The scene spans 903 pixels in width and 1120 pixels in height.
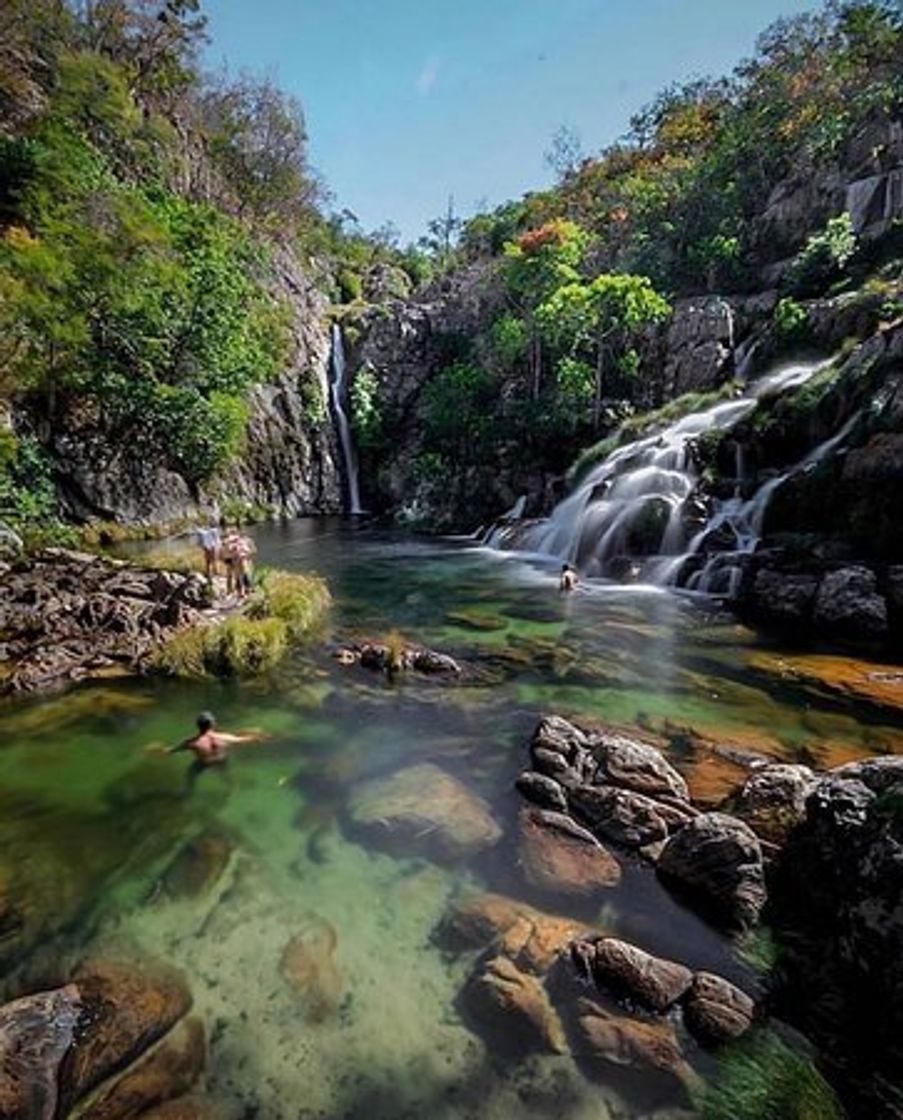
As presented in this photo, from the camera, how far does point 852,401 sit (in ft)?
48.2

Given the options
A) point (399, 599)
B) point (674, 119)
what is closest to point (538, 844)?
point (399, 599)

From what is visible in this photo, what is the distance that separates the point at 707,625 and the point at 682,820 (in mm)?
7230

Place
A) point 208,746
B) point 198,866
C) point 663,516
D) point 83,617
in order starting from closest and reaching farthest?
point 198,866
point 208,746
point 83,617
point 663,516

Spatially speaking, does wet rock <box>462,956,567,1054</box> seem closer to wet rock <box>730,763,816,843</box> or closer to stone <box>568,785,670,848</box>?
stone <box>568,785,670,848</box>

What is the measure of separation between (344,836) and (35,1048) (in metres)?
2.58

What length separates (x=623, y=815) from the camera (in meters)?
5.34

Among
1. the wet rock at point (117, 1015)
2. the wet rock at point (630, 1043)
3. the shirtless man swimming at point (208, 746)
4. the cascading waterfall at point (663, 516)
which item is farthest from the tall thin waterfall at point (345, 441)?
the wet rock at point (630, 1043)

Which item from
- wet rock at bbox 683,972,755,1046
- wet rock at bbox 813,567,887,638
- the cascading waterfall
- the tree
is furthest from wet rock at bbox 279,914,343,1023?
the tree

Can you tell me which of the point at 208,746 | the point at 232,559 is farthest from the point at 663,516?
the point at 208,746

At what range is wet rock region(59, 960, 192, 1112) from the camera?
10.8 feet

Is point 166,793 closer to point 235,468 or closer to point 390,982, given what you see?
point 390,982

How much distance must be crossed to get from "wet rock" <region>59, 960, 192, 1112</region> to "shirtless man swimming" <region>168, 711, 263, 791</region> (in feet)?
8.67

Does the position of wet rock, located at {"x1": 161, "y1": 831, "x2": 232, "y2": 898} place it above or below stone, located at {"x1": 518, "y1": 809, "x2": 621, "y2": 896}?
below

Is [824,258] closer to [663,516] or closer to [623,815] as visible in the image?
[663,516]
